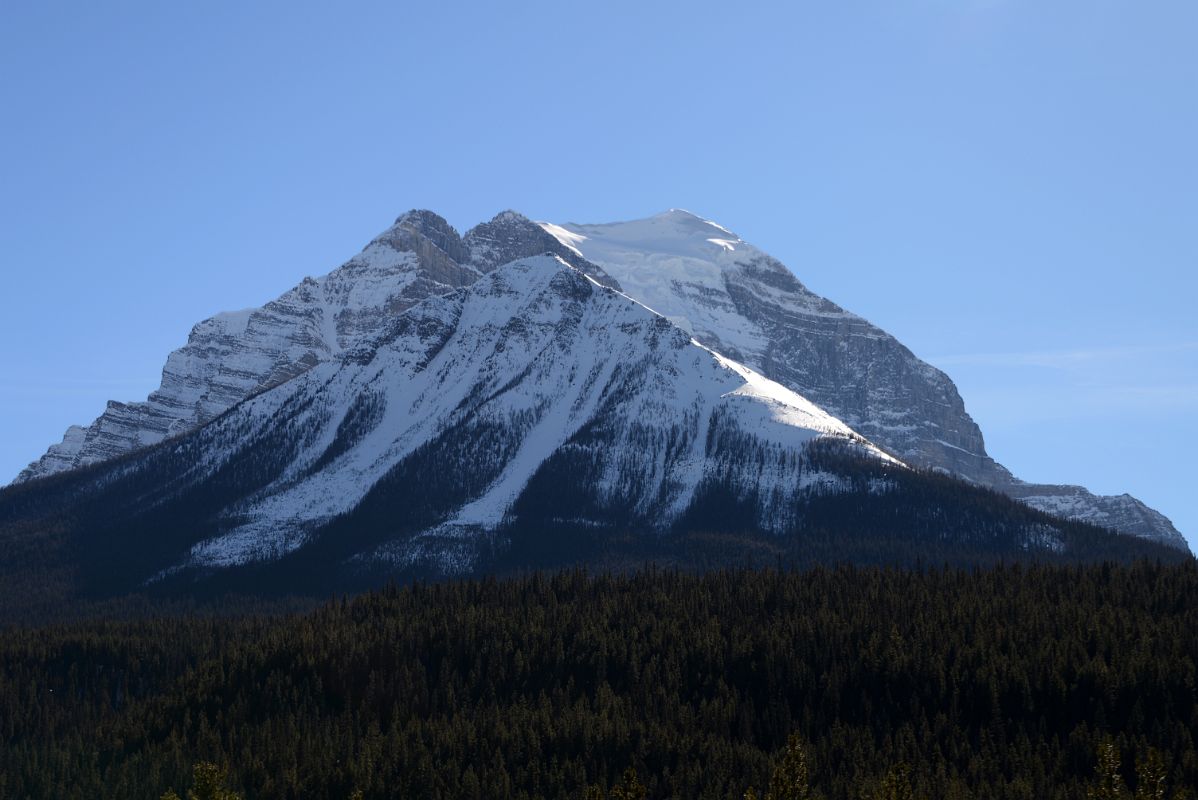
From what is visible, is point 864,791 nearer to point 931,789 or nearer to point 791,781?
point 931,789

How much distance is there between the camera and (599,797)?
13612 cm

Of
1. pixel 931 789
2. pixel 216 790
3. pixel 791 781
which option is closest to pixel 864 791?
pixel 931 789

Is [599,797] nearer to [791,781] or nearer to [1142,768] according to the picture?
[791,781]

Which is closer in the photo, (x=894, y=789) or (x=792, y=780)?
(x=792, y=780)

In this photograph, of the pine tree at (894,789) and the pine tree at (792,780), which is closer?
the pine tree at (792,780)

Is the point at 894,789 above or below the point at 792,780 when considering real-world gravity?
below

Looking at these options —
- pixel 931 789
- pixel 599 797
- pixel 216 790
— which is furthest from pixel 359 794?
pixel 931 789

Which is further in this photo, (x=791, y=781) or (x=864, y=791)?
(x=864, y=791)

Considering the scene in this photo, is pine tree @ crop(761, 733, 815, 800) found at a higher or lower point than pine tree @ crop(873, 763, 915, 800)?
higher

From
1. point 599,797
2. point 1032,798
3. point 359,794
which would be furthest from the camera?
point 1032,798

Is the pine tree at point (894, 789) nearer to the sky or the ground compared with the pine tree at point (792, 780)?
nearer to the ground

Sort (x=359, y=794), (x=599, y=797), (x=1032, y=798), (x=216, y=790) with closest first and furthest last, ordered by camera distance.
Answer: (x=599, y=797) < (x=216, y=790) < (x=359, y=794) < (x=1032, y=798)

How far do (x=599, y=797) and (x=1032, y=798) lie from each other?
249ft

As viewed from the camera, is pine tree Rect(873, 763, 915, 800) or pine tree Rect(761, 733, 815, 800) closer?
pine tree Rect(761, 733, 815, 800)
